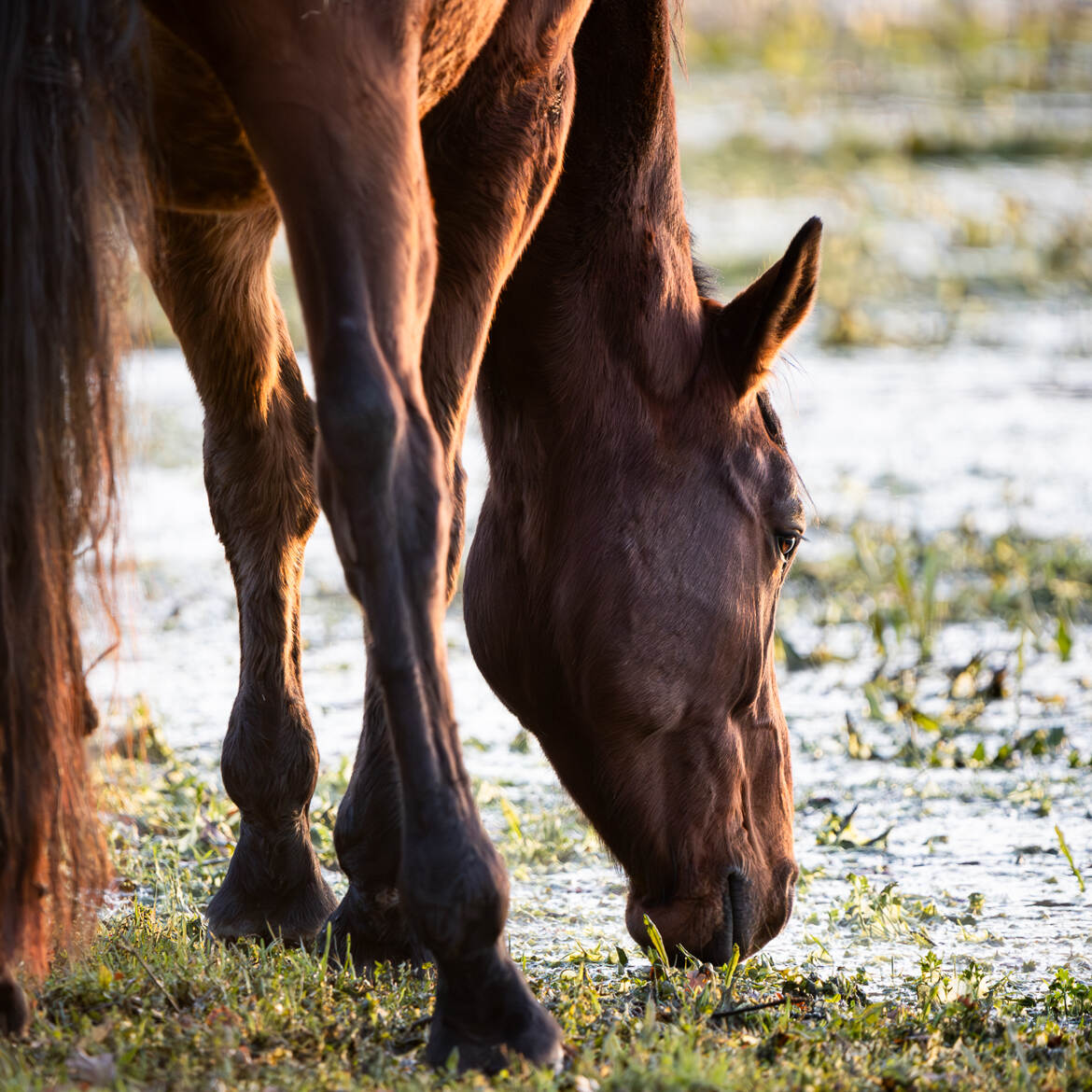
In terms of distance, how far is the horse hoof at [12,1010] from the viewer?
2426 millimetres

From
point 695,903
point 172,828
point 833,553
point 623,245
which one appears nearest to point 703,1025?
point 695,903

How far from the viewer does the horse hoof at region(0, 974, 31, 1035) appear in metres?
2.43

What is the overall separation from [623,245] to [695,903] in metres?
1.38

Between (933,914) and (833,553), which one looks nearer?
(933,914)

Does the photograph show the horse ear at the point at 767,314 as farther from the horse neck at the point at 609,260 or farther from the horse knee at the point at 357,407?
the horse knee at the point at 357,407

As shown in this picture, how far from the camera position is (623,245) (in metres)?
3.36

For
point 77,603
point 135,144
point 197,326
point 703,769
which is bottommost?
point 703,769

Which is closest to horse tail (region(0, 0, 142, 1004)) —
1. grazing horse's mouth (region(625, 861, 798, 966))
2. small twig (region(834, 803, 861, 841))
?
grazing horse's mouth (region(625, 861, 798, 966))

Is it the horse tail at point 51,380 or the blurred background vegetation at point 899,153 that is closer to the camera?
the horse tail at point 51,380

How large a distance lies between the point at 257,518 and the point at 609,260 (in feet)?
3.44

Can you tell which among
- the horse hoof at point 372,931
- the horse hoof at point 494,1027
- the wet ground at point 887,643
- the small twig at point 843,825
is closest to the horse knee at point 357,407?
the wet ground at point 887,643

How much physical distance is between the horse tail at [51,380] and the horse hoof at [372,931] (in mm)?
860

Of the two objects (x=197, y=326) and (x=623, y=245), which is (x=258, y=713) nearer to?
(x=197, y=326)

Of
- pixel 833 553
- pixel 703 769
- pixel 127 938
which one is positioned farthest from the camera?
pixel 833 553
